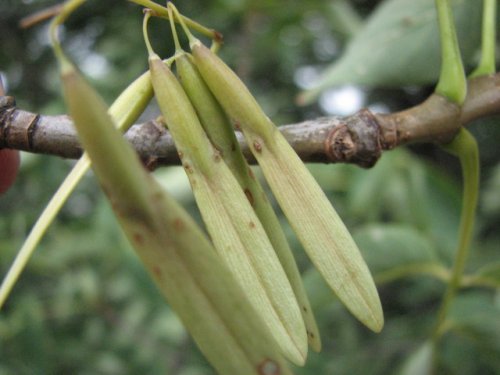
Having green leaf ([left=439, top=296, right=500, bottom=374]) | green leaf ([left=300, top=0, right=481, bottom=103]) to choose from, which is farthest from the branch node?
green leaf ([left=439, top=296, right=500, bottom=374])

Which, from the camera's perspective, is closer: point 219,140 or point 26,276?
point 219,140

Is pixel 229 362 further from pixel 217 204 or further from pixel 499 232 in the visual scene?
pixel 499 232

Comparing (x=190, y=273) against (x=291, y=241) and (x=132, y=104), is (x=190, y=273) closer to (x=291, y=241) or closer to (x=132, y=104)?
(x=132, y=104)

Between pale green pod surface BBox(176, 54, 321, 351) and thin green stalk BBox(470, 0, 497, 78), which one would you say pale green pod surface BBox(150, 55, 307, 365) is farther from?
thin green stalk BBox(470, 0, 497, 78)


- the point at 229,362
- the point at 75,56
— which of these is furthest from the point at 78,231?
the point at 229,362

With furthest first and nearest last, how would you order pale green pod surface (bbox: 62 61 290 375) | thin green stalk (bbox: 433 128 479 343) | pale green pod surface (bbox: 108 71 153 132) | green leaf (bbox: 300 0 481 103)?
1. green leaf (bbox: 300 0 481 103)
2. thin green stalk (bbox: 433 128 479 343)
3. pale green pod surface (bbox: 108 71 153 132)
4. pale green pod surface (bbox: 62 61 290 375)

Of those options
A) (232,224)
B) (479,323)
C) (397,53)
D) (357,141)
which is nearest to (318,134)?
(357,141)
